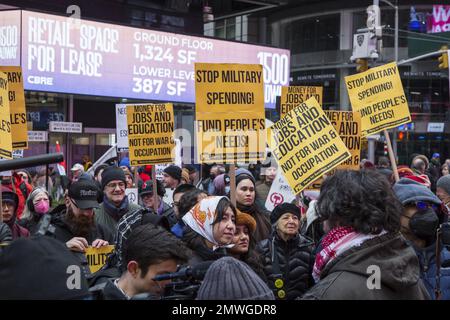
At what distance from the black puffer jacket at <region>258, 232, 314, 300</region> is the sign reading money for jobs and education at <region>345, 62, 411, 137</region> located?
3.23m

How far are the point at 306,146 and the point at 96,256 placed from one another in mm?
2433

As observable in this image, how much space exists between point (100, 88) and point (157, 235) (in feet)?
65.7

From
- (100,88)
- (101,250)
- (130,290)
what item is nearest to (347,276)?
(130,290)

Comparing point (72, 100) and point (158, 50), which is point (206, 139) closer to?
point (158, 50)

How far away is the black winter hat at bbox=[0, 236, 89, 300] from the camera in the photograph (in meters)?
2.09

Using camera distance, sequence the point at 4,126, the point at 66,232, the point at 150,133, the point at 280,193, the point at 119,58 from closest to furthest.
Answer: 1. the point at 66,232
2. the point at 4,126
3. the point at 280,193
4. the point at 150,133
5. the point at 119,58

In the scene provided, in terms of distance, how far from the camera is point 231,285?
2.38 meters

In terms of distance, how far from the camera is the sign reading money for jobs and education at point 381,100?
864 cm

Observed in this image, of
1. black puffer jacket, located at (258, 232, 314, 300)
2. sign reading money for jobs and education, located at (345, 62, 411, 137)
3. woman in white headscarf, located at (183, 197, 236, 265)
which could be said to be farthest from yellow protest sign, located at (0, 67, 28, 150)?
sign reading money for jobs and education, located at (345, 62, 411, 137)

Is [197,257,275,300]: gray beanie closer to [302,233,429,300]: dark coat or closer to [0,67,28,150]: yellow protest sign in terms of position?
[302,233,429,300]: dark coat

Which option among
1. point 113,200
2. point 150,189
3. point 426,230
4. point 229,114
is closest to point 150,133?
point 150,189

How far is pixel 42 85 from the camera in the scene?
20.9 meters
